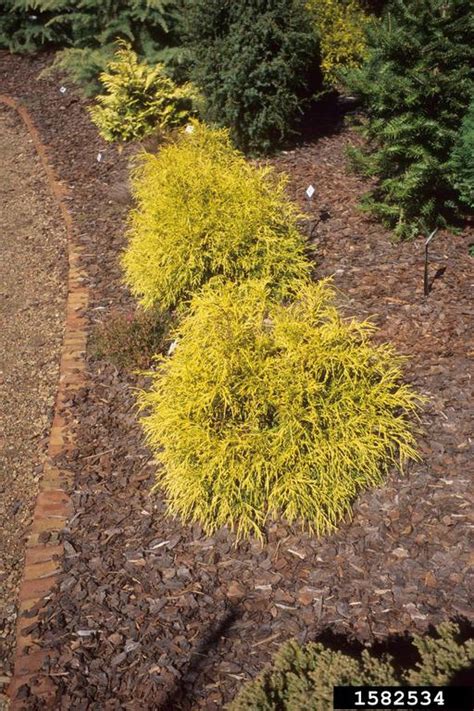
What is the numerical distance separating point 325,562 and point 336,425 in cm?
68

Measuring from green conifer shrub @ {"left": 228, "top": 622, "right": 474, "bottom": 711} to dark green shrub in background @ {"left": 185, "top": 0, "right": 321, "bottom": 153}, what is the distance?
5.88 meters

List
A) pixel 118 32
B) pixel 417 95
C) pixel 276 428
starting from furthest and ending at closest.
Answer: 1. pixel 118 32
2. pixel 417 95
3. pixel 276 428

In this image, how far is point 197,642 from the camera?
2.78 meters

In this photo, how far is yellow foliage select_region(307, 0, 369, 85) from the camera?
26.0ft

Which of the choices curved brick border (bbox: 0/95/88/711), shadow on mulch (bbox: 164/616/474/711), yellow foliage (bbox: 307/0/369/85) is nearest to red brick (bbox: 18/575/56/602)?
curved brick border (bbox: 0/95/88/711)

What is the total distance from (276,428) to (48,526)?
4.51 feet

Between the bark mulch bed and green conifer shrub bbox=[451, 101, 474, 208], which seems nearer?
the bark mulch bed

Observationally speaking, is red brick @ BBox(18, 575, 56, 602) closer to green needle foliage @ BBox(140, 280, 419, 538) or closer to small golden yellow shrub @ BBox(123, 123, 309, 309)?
green needle foliage @ BBox(140, 280, 419, 538)

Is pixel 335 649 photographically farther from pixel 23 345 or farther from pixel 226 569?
pixel 23 345

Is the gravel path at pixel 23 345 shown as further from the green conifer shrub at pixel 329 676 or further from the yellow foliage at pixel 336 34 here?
the yellow foliage at pixel 336 34

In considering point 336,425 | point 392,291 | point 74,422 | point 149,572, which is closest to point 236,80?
point 392,291

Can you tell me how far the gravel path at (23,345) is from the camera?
3.53 m

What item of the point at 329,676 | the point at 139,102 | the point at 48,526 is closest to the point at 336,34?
the point at 139,102

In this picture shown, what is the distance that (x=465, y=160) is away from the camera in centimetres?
484
